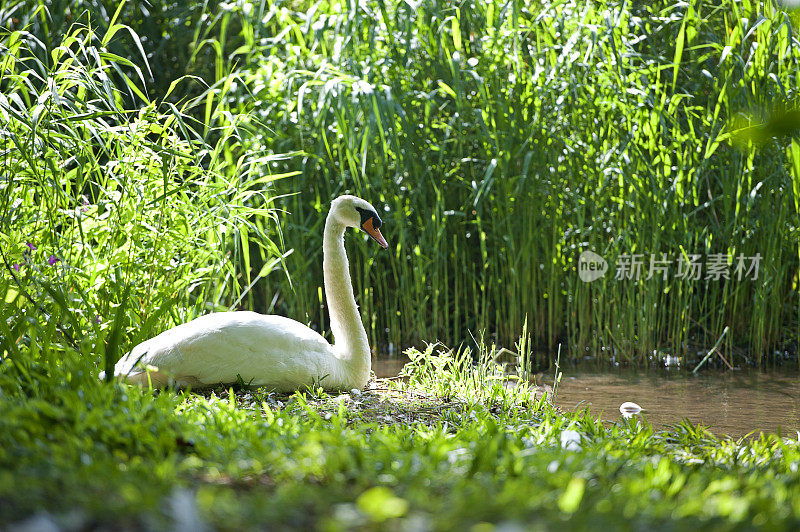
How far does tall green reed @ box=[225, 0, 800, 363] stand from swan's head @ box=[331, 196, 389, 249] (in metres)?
0.84

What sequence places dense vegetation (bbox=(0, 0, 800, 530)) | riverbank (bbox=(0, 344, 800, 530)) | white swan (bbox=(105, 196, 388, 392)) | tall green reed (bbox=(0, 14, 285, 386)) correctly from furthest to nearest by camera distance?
white swan (bbox=(105, 196, 388, 392)), tall green reed (bbox=(0, 14, 285, 386)), dense vegetation (bbox=(0, 0, 800, 530)), riverbank (bbox=(0, 344, 800, 530))

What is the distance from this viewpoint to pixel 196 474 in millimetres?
1461

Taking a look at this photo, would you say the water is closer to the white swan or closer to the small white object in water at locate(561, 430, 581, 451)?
the small white object in water at locate(561, 430, 581, 451)

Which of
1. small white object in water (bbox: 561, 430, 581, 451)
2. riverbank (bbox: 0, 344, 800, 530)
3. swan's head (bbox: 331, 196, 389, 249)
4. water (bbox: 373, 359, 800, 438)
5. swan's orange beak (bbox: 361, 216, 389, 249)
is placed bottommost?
water (bbox: 373, 359, 800, 438)

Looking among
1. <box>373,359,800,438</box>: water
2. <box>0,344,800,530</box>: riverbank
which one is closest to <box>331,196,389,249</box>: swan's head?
<box>373,359,800,438</box>: water

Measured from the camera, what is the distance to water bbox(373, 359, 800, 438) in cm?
347

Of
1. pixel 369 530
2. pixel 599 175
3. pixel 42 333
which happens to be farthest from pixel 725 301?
pixel 369 530

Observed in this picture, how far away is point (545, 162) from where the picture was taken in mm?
4758

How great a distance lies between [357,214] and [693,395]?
2.01 meters

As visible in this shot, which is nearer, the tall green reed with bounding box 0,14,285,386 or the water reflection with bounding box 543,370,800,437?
the tall green reed with bounding box 0,14,285,386

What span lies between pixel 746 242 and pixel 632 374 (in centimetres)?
113

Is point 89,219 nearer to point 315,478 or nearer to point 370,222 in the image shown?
point 370,222

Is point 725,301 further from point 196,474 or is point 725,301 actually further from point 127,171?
point 196,474

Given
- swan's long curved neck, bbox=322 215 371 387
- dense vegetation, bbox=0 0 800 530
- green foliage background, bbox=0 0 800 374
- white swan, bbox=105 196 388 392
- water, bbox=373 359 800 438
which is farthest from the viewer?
green foliage background, bbox=0 0 800 374
